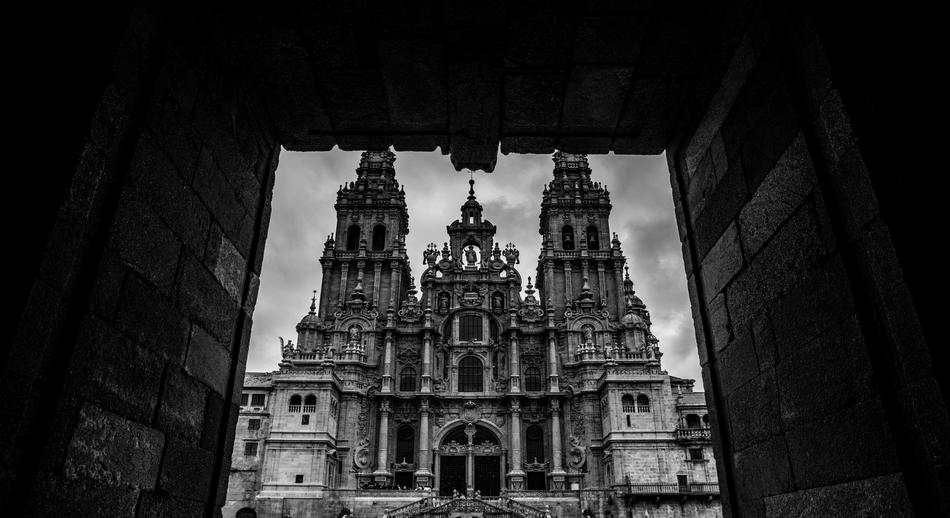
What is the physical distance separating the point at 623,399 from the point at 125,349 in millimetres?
30451

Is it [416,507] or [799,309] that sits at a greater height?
[799,309]

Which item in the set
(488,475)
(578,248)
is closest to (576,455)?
(488,475)

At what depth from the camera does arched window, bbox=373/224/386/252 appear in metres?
40.4

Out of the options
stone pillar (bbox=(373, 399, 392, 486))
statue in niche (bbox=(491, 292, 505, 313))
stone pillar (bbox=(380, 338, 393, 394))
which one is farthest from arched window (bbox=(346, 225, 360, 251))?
stone pillar (bbox=(373, 399, 392, 486))

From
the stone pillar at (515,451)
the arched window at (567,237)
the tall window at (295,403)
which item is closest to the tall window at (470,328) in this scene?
the stone pillar at (515,451)

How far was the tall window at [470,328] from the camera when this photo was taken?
35812 mm

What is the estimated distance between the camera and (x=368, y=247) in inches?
1548

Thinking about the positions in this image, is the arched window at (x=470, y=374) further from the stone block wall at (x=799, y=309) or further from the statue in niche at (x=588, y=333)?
the stone block wall at (x=799, y=309)

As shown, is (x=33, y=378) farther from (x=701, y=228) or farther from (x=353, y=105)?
(x=701, y=228)

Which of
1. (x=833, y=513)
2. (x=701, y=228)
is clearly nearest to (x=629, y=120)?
(x=701, y=228)

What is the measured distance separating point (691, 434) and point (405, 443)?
15.4 metres

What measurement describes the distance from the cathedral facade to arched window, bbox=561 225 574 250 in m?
0.26

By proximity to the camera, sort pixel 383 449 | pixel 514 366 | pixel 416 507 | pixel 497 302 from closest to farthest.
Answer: pixel 416 507 < pixel 383 449 < pixel 514 366 < pixel 497 302

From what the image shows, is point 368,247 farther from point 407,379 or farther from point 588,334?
point 588,334
